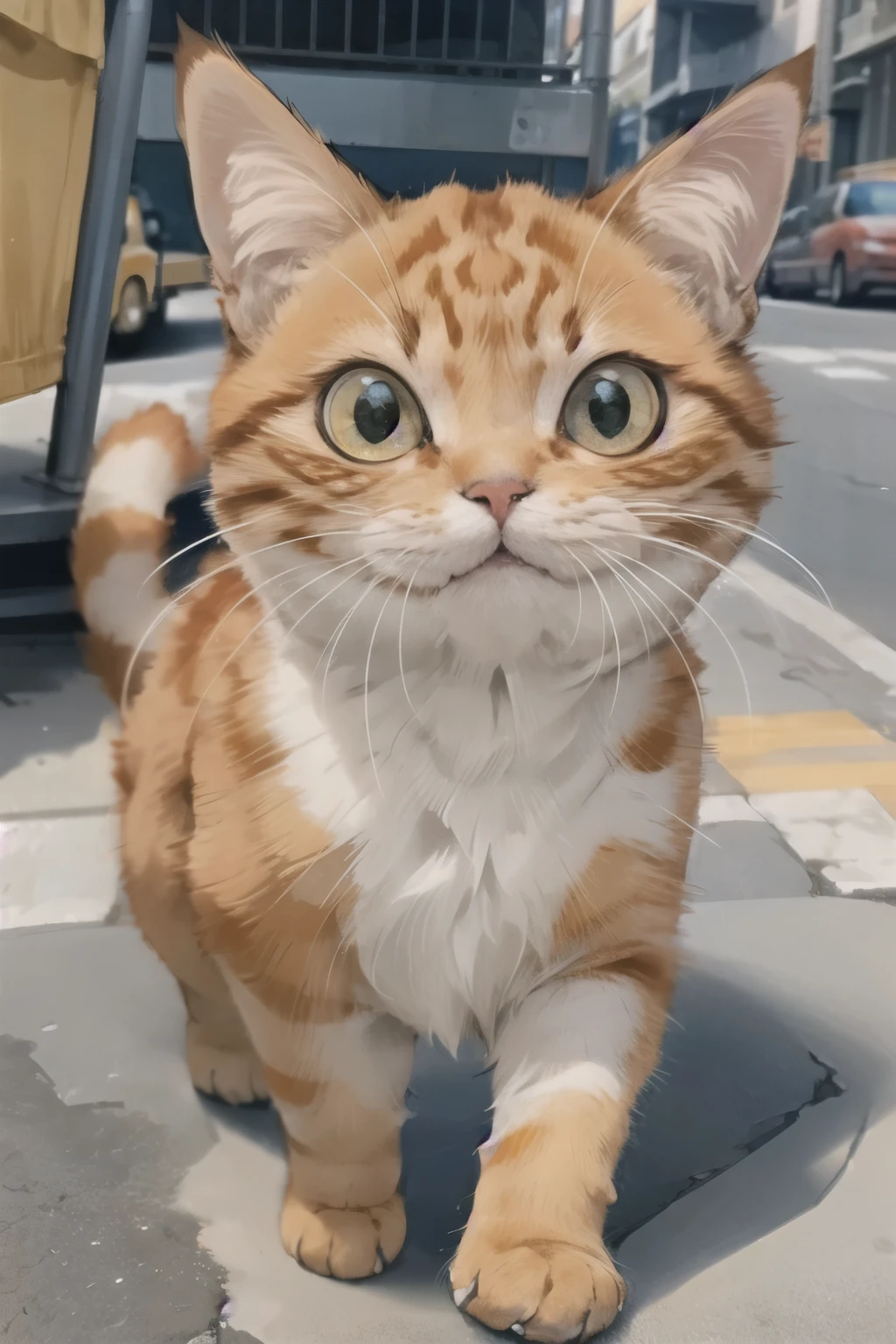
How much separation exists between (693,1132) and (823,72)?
64cm

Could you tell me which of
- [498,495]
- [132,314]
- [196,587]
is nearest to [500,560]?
[498,495]

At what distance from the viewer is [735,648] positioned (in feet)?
2.29

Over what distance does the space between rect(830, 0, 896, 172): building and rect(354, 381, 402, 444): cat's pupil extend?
1.11 ft

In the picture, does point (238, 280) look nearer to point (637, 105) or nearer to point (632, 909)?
point (637, 105)

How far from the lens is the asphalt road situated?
641 mm

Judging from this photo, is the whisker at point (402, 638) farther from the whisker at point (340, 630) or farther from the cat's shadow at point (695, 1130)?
the cat's shadow at point (695, 1130)

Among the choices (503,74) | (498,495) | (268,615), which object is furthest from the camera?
(503,74)

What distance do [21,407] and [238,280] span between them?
28 centimetres

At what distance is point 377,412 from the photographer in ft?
1.72

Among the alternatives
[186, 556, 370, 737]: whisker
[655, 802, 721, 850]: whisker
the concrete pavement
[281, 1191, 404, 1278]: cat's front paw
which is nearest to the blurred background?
the concrete pavement

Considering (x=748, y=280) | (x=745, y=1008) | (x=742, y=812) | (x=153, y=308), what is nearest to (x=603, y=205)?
(x=748, y=280)

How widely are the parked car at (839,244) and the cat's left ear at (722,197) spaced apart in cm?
3

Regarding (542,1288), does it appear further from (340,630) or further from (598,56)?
(598,56)

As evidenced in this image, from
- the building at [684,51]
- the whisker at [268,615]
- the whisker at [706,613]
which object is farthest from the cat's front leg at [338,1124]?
the building at [684,51]
